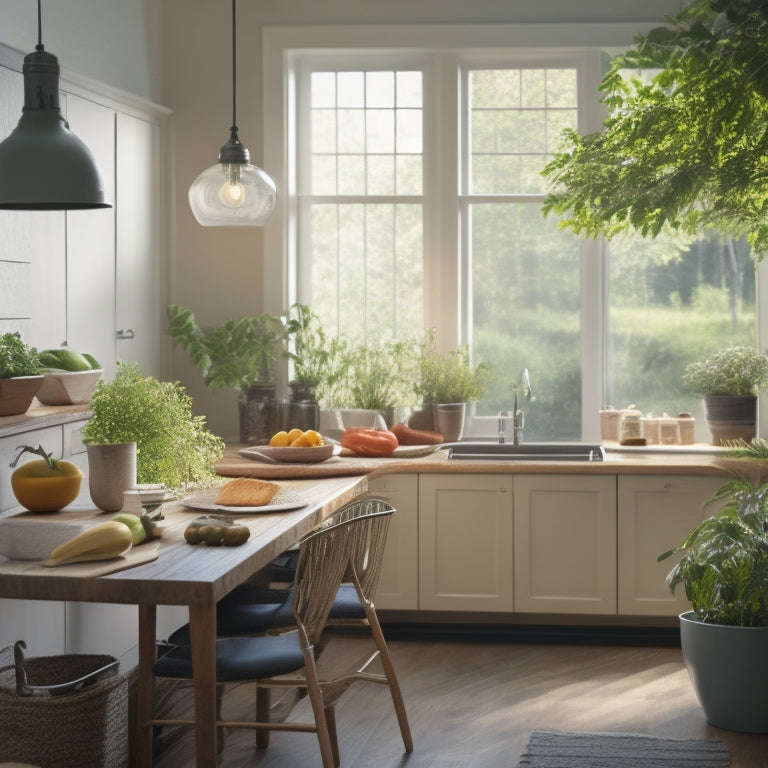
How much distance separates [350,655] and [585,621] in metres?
1.10

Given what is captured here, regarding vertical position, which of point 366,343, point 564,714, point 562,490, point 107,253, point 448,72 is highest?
point 448,72

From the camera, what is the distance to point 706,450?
5.54m

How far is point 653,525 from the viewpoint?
Result: 16.9 ft

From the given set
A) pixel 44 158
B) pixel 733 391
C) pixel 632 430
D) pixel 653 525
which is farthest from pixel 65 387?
pixel 733 391

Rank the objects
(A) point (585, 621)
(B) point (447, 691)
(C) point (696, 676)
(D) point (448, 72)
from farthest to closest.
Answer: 1. (D) point (448, 72)
2. (A) point (585, 621)
3. (B) point (447, 691)
4. (C) point (696, 676)

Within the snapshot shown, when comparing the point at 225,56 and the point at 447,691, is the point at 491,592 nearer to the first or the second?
the point at 447,691

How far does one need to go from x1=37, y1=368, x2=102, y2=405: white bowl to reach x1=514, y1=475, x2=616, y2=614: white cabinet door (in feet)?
6.36

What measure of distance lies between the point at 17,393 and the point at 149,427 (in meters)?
0.43

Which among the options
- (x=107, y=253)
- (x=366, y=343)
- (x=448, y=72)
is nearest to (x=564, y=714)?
(x=366, y=343)

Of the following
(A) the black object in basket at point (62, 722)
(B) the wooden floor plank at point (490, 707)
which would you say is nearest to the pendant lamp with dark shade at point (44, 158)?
(A) the black object in basket at point (62, 722)

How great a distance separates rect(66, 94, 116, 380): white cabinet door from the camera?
4816 mm

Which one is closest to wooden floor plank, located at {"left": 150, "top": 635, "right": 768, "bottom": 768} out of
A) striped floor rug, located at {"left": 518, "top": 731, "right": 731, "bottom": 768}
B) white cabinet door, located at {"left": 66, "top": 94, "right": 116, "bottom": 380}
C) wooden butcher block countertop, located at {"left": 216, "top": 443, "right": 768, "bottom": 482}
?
striped floor rug, located at {"left": 518, "top": 731, "right": 731, "bottom": 768}

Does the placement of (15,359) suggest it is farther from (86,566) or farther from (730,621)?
(730,621)

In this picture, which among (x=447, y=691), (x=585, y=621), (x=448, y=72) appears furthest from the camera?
(x=448, y=72)
